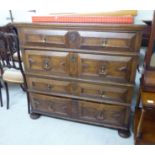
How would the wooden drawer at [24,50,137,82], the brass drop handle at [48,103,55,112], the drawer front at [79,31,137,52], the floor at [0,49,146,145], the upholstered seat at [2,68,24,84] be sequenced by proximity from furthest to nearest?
the upholstered seat at [2,68,24,84], the brass drop handle at [48,103,55,112], the floor at [0,49,146,145], the wooden drawer at [24,50,137,82], the drawer front at [79,31,137,52]

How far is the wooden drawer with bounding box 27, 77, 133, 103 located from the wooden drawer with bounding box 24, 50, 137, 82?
0.08 meters

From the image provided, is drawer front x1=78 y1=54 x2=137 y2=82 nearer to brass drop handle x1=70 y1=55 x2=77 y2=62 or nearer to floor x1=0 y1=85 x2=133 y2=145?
brass drop handle x1=70 y1=55 x2=77 y2=62

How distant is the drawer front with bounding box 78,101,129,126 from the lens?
62.2 inches

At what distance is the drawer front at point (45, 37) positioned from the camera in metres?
1.43

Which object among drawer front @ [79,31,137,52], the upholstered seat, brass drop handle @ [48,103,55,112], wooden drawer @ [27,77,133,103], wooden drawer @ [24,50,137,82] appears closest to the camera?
drawer front @ [79,31,137,52]

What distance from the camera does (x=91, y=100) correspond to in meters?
1.61

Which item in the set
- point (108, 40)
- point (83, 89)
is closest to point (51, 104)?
point (83, 89)

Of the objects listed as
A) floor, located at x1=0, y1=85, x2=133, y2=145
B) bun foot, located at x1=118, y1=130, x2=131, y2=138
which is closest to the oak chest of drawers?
bun foot, located at x1=118, y1=130, x2=131, y2=138

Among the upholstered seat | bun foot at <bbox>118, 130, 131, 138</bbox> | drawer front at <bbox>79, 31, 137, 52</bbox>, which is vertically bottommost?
bun foot at <bbox>118, 130, 131, 138</bbox>

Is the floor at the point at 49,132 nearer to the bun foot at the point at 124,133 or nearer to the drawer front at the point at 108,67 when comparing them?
the bun foot at the point at 124,133

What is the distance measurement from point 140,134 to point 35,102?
1.10 metres

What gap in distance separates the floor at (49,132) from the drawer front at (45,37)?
0.87 meters

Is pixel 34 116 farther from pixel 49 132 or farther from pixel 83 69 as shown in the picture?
pixel 83 69

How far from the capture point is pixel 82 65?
58.4 inches
